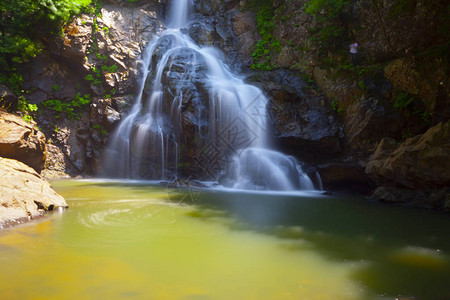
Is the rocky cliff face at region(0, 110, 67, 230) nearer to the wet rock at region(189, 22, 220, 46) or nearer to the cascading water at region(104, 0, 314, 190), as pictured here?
the cascading water at region(104, 0, 314, 190)

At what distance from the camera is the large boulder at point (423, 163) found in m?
5.79

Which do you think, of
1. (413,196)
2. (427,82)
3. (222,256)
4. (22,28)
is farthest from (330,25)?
(22,28)

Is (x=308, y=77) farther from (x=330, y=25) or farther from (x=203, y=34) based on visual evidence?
(x=203, y=34)

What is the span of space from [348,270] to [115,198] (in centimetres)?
522

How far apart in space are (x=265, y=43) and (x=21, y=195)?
12.8 m

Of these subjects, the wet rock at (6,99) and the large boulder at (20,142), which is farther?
the wet rock at (6,99)

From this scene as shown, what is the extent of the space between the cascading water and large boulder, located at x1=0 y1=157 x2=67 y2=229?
5.48m

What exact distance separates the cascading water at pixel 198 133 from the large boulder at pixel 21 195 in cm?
548

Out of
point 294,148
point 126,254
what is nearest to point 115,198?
point 126,254

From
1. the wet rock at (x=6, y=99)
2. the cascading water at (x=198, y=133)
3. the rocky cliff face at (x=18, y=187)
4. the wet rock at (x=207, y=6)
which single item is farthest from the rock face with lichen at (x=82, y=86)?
the wet rock at (x=207, y=6)

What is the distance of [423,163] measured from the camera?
19.7 ft

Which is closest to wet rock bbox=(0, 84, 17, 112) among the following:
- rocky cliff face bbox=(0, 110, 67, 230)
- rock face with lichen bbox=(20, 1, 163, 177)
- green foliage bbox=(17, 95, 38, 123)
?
green foliage bbox=(17, 95, 38, 123)

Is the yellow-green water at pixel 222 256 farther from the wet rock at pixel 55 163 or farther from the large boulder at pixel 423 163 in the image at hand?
the wet rock at pixel 55 163

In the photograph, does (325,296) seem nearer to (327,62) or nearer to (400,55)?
(400,55)
